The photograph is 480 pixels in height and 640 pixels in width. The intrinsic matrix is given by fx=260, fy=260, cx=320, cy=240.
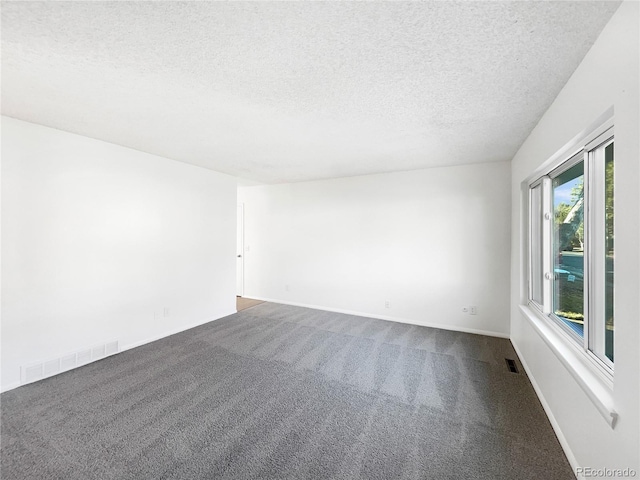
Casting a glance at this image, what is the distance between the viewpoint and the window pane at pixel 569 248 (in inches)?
73.6

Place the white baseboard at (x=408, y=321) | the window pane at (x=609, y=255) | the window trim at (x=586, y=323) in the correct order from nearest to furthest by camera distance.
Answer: the window trim at (x=586, y=323) < the window pane at (x=609, y=255) < the white baseboard at (x=408, y=321)

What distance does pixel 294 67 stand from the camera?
63.2 inches

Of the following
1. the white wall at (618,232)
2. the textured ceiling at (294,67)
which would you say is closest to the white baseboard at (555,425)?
the white wall at (618,232)

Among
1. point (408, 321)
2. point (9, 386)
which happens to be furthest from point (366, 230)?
point (9, 386)

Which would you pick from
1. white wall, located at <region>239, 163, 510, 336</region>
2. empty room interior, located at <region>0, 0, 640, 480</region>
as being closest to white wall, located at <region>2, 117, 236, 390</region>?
empty room interior, located at <region>0, 0, 640, 480</region>

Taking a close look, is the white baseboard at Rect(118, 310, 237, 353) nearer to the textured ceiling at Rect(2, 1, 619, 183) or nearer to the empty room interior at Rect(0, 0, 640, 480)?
the empty room interior at Rect(0, 0, 640, 480)

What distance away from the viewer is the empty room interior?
1281 millimetres

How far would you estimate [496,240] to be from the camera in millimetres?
3680

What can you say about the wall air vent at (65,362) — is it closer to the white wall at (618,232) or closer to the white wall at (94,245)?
the white wall at (94,245)

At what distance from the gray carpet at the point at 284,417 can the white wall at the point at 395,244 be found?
0.93 metres

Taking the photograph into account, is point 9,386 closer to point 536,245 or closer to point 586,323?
point 586,323

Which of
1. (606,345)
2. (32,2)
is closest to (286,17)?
(32,2)

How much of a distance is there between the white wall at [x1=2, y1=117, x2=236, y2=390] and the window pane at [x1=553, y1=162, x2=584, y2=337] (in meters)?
4.42

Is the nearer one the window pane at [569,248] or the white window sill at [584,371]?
the white window sill at [584,371]
